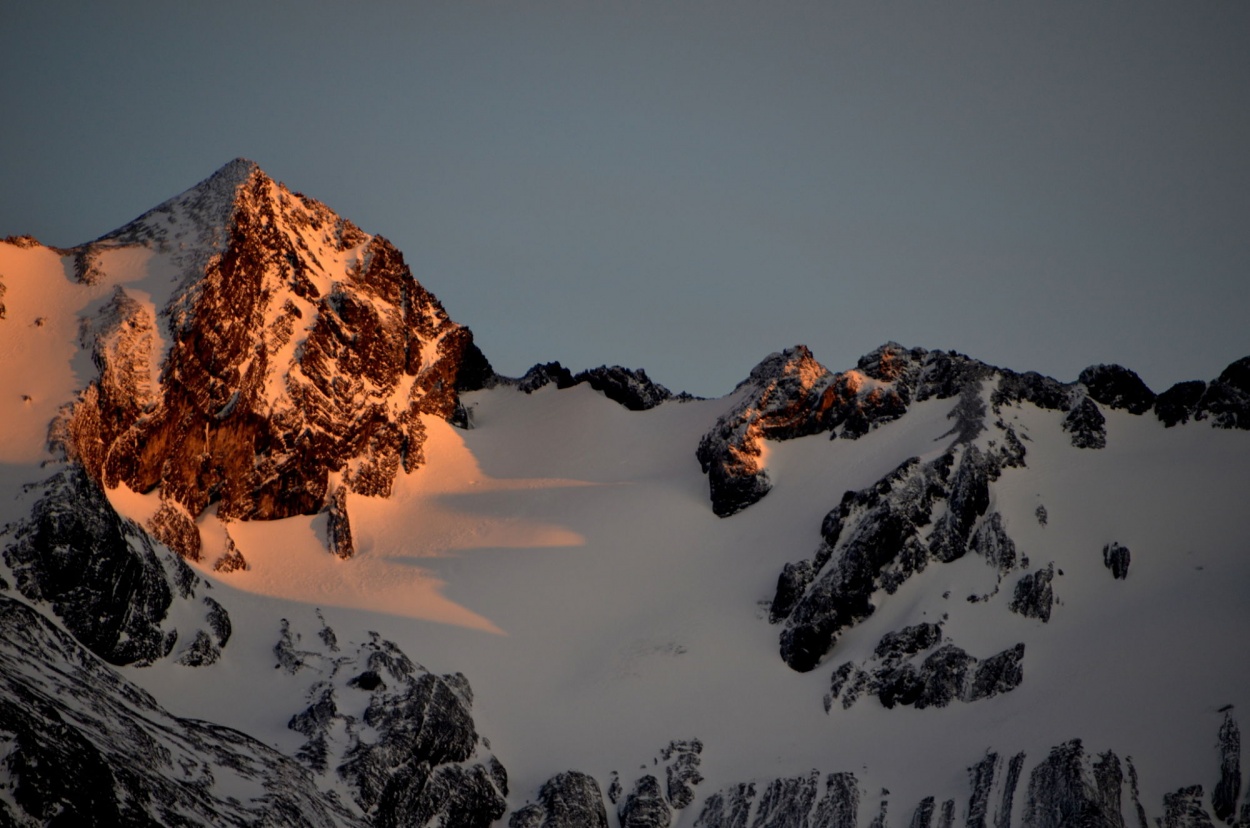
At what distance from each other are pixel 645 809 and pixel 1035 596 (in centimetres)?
2970


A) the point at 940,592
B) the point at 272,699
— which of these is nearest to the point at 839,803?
the point at 940,592

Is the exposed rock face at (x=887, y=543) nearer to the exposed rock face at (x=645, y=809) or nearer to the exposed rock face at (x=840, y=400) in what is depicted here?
the exposed rock face at (x=840, y=400)

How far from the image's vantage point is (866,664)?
7944 cm

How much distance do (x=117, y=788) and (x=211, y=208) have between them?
65.0 m

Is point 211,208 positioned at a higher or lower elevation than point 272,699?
higher

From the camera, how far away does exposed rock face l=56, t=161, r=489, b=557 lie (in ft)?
271

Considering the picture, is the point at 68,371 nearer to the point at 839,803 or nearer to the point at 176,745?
the point at 176,745

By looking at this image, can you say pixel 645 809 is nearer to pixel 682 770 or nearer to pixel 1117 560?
pixel 682 770

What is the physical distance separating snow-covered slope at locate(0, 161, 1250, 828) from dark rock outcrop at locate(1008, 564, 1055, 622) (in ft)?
1.05

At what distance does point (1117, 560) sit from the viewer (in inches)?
3157

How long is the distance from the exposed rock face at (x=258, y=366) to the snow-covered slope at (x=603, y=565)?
0.31 metres

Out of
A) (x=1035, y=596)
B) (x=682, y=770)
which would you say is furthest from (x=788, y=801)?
(x=1035, y=596)

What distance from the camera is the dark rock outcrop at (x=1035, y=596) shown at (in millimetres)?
78125

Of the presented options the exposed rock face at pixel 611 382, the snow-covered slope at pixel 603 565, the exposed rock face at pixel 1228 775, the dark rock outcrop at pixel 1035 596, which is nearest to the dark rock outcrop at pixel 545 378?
the exposed rock face at pixel 611 382
